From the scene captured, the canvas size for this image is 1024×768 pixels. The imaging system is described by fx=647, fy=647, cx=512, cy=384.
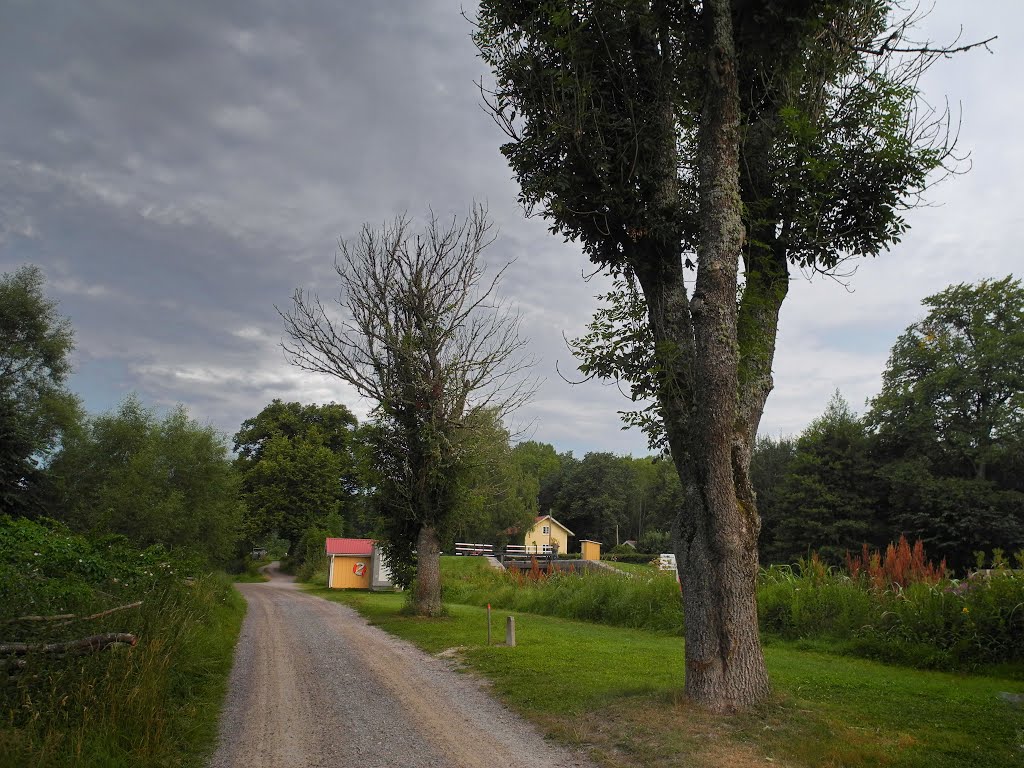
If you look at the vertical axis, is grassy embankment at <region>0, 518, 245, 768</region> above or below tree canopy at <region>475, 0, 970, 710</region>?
below

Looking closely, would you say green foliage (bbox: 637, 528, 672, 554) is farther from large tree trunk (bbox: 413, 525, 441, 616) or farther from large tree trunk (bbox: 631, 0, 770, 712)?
large tree trunk (bbox: 631, 0, 770, 712)

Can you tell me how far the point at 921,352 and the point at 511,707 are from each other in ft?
134

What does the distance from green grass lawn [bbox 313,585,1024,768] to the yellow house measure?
56.1 m

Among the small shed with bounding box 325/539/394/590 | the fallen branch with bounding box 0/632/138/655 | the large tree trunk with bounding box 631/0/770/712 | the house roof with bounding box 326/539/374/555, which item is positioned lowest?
the small shed with bounding box 325/539/394/590

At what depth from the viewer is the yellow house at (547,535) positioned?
68250mm

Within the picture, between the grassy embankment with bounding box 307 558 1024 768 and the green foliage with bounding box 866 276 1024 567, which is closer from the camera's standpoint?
the grassy embankment with bounding box 307 558 1024 768

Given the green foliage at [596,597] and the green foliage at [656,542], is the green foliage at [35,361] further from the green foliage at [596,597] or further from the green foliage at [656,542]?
the green foliage at [656,542]

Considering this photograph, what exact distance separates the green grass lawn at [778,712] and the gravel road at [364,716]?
1.85ft

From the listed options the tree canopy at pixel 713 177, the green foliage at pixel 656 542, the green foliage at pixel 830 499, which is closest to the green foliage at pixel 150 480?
the tree canopy at pixel 713 177

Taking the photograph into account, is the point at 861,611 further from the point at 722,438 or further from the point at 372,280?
the point at 372,280

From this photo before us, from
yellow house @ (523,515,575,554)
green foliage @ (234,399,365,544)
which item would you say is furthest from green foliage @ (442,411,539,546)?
yellow house @ (523,515,575,554)

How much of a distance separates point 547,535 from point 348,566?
3625cm

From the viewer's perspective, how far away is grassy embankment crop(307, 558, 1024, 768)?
5828mm

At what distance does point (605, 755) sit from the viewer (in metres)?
5.95
